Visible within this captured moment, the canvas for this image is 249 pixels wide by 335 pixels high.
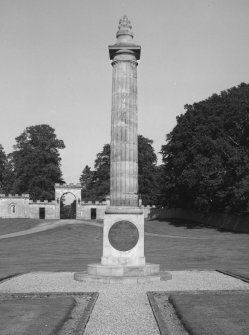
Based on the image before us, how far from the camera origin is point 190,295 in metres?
14.9

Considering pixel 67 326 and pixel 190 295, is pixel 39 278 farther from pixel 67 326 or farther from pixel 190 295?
pixel 67 326

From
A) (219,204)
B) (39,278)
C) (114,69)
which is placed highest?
(114,69)

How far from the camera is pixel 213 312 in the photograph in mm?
12094

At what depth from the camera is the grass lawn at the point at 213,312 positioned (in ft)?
33.9

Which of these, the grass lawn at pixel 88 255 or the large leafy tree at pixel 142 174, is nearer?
the grass lawn at pixel 88 255

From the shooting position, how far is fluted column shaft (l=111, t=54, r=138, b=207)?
2014cm

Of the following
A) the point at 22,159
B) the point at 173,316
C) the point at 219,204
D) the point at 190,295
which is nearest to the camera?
the point at 173,316

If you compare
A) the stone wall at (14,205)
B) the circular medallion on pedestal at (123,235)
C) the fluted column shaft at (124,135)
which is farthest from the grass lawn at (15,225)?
the circular medallion on pedestal at (123,235)

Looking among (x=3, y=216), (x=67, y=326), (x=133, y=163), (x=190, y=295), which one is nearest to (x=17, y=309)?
(x=67, y=326)

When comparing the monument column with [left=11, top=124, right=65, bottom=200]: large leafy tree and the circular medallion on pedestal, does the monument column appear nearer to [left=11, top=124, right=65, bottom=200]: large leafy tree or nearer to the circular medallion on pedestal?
the circular medallion on pedestal

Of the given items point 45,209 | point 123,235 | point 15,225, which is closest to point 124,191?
point 123,235

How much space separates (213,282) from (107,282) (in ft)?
13.4

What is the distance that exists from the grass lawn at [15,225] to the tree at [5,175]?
24.8 metres

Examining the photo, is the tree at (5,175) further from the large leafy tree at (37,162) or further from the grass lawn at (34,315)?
the grass lawn at (34,315)
